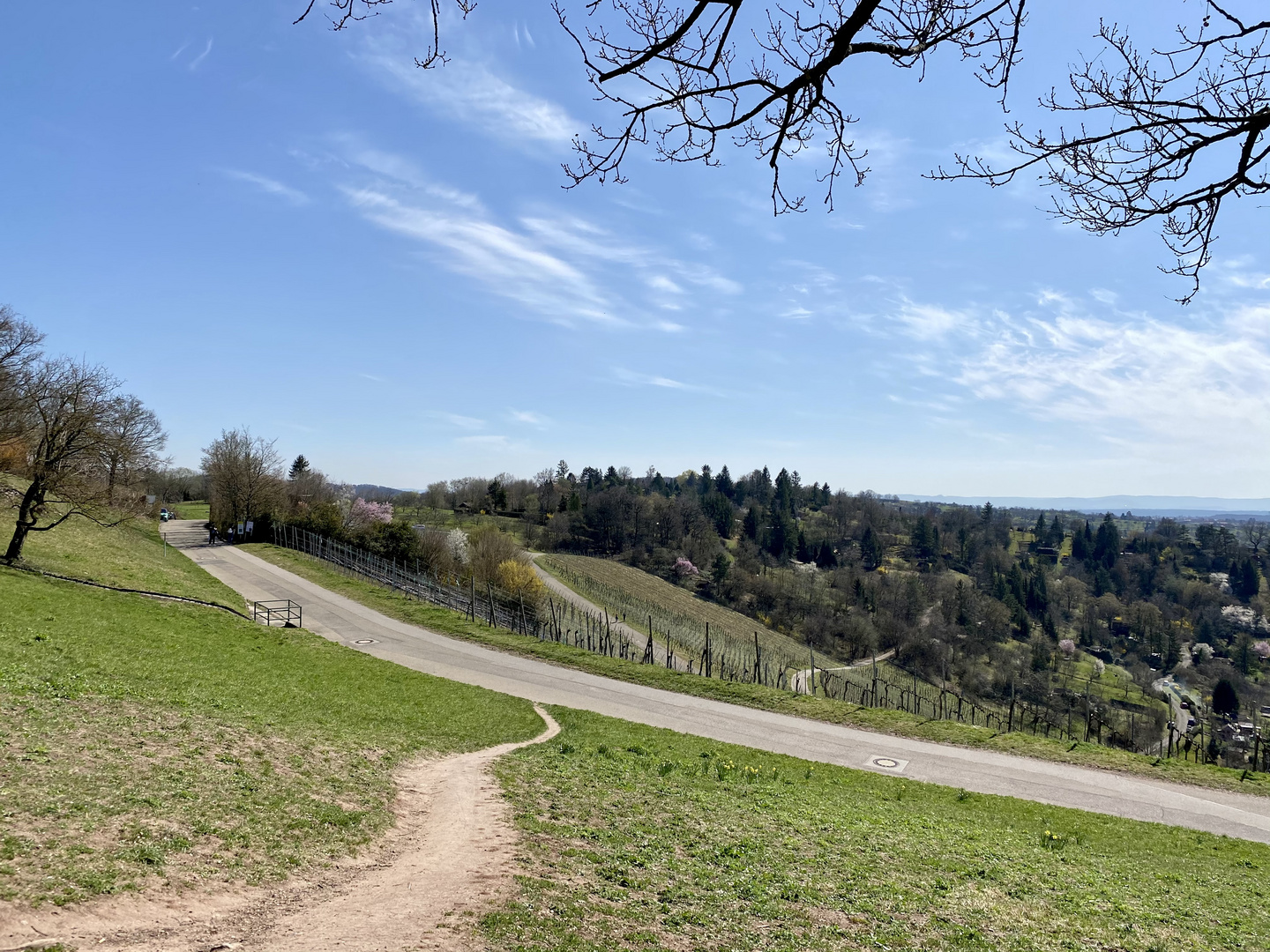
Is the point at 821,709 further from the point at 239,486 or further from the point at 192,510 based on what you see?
the point at 192,510

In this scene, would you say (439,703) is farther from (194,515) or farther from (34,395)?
(194,515)

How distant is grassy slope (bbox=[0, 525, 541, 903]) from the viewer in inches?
265

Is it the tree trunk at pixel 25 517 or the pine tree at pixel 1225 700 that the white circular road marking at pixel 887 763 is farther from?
the pine tree at pixel 1225 700

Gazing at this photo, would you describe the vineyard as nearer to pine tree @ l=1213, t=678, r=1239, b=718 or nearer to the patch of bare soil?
the patch of bare soil

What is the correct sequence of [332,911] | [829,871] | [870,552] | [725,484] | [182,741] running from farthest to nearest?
[725,484], [870,552], [182,741], [829,871], [332,911]

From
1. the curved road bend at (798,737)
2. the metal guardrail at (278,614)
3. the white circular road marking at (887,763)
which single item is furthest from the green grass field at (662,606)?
the white circular road marking at (887,763)

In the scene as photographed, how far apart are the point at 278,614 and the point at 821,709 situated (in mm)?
25723

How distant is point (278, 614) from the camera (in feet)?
107

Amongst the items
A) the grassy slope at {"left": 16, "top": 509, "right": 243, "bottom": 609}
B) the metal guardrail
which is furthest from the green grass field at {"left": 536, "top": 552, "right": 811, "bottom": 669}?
the grassy slope at {"left": 16, "top": 509, "right": 243, "bottom": 609}

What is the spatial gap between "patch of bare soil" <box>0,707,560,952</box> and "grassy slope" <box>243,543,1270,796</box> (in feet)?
57.0

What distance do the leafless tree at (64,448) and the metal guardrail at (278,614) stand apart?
7.02 m

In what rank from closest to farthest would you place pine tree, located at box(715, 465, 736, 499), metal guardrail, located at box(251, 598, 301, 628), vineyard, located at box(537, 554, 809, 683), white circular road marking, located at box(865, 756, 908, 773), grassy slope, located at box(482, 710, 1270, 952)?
grassy slope, located at box(482, 710, 1270, 952) < white circular road marking, located at box(865, 756, 908, 773) < metal guardrail, located at box(251, 598, 301, 628) < vineyard, located at box(537, 554, 809, 683) < pine tree, located at box(715, 465, 736, 499)

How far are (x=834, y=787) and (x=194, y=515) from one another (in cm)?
9563

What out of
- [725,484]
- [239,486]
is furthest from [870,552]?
[239,486]
